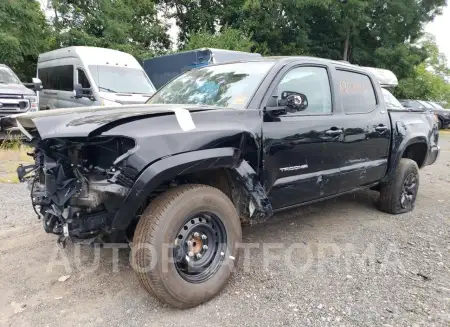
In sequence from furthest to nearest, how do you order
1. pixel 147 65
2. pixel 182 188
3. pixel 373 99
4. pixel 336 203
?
pixel 147 65
pixel 336 203
pixel 373 99
pixel 182 188

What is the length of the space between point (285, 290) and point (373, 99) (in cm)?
271

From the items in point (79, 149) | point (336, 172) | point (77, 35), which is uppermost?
point (77, 35)

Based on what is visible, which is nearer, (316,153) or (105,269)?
(105,269)

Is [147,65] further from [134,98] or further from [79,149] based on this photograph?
[79,149]

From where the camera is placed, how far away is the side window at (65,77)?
A: 10.4 metres

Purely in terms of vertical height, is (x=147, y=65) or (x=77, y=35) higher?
(x=77, y=35)

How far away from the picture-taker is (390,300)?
2.90m

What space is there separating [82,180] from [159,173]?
507 mm

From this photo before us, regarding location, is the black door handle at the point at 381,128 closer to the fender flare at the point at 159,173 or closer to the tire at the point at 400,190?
the tire at the point at 400,190

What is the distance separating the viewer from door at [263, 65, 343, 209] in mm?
3303

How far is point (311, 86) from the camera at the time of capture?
386 centimetres

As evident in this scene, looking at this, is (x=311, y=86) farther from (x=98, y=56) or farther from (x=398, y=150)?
(x=98, y=56)

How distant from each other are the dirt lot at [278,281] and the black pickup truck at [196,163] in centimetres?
31

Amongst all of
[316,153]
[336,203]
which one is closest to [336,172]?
[316,153]
